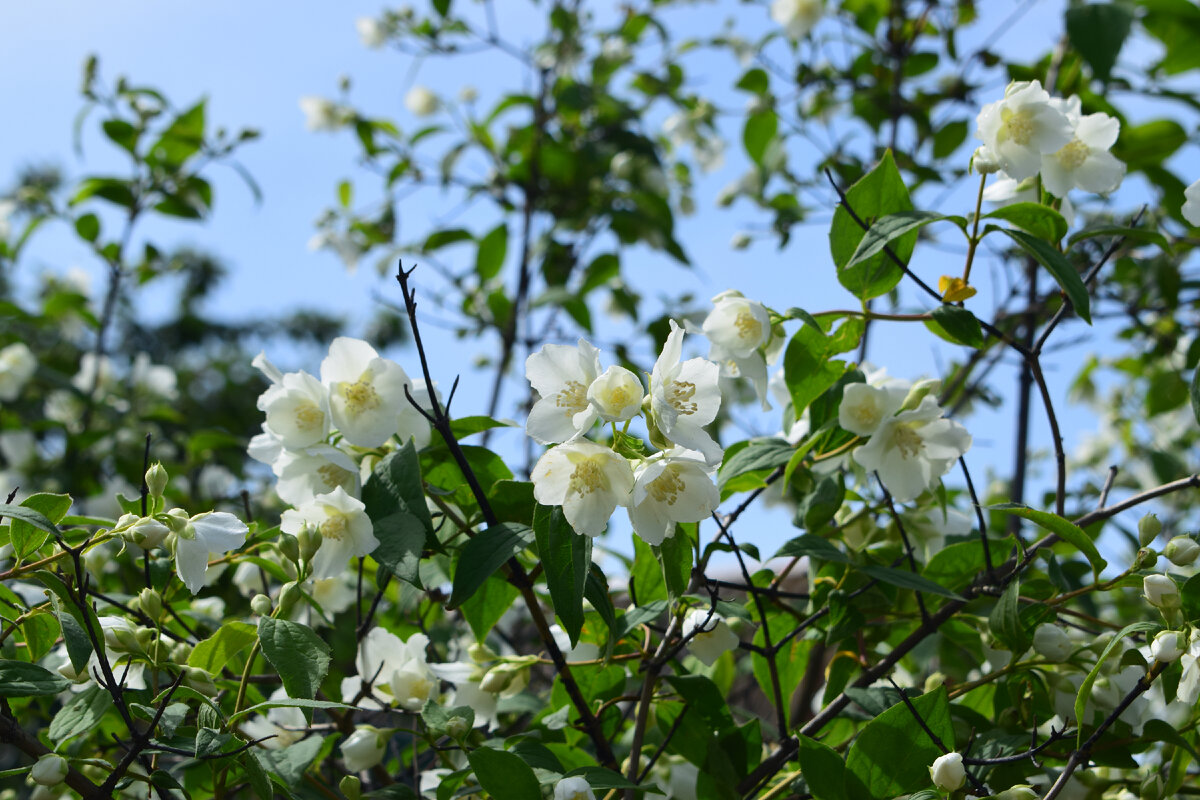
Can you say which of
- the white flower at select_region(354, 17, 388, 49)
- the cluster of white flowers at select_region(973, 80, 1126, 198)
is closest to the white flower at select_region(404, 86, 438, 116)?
the white flower at select_region(354, 17, 388, 49)

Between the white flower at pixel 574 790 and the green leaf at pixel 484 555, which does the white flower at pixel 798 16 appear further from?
the white flower at pixel 574 790

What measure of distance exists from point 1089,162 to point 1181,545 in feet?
1.61

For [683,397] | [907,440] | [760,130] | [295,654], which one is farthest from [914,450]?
[760,130]

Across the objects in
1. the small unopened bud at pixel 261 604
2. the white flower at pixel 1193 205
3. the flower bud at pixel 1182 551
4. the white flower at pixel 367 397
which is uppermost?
the white flower at pixel 1193 205

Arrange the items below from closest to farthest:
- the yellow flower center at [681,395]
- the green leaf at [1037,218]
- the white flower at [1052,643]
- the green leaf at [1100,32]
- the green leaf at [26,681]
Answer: the green leaf at [26,681], the yellow flower center at [681,395], the white flower at [1052,643], the green leaf at [1037,218], the green leaf at [1100,32]

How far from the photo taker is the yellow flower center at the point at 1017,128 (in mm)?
1061

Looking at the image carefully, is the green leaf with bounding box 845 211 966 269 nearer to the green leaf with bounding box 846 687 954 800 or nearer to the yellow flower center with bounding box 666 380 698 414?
the yellow flower center with bounding box 666 380 698 414

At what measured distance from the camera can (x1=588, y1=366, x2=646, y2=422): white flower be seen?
0.80 m

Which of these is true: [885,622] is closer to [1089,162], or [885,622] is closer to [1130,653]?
[1130,653]

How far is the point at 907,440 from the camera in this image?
1088 millimetres

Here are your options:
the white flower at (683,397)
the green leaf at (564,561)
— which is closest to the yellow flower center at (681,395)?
the white flower at (683,397)

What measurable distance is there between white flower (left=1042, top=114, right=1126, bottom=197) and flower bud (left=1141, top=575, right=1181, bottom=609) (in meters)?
0.50

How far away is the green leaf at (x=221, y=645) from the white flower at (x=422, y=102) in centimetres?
228

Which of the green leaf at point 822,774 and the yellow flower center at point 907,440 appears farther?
the yellow flower center at point 907,440
